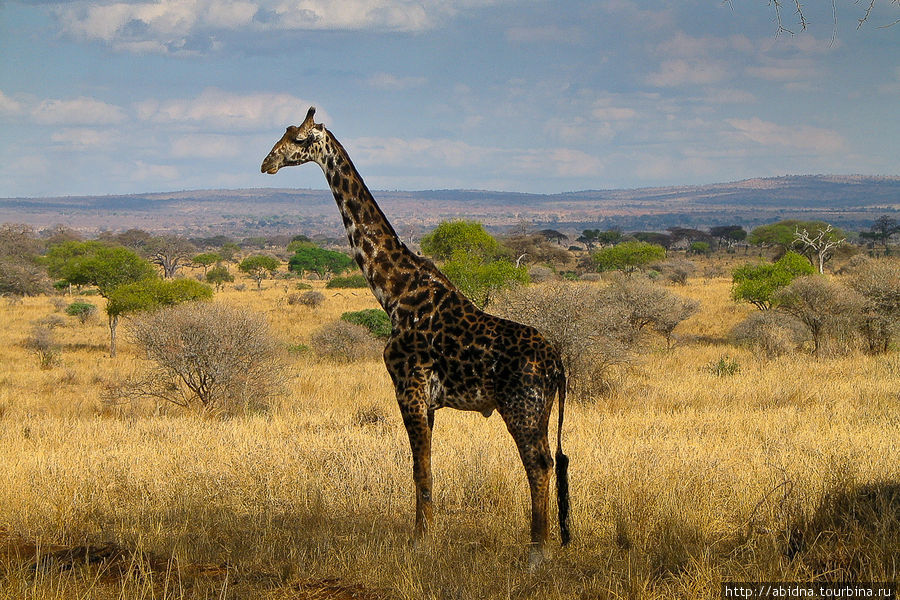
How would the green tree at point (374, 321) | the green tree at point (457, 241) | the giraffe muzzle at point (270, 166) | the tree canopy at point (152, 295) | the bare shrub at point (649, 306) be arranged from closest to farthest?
the giraffe muzzle at point (270, 166)
the bare shrub at point (649, 306)
the tree canopy at point (152, 295)
the green tree at point (374, 321)
the green tree at point (457, 241)

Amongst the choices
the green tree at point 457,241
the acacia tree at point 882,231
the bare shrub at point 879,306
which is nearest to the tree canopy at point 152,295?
the green tree at point 457,241

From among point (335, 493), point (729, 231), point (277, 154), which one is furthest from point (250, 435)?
point (729, 231)

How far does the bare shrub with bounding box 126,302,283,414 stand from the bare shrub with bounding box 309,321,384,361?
24.5 feet

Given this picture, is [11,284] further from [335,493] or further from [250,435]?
[335,493]

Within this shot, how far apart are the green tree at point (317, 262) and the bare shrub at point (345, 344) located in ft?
130

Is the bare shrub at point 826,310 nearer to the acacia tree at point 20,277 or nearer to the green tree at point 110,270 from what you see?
the green tree at point 110,270

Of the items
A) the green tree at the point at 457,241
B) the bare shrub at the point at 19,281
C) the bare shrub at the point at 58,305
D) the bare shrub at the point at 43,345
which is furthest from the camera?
the bare shrub at the point at 19,281

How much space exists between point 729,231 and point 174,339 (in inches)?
3966

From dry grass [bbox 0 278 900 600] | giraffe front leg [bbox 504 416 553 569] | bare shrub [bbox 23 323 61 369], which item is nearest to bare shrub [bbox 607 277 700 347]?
dry grass [bbox 0 278 900 600]

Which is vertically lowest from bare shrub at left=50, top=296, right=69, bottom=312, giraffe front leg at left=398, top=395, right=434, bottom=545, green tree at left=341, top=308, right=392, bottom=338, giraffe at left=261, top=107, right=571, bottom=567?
bare shrub at left=50, top=296, right=69, bottom=312

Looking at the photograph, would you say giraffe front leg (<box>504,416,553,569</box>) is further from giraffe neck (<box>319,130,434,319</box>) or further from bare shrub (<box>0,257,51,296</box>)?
bare shrub (<box>0,257,51,296</box>)

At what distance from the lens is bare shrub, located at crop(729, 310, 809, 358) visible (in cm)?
2038

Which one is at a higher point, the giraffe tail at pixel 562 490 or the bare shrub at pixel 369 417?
the giraffe tail at pixel 562 490

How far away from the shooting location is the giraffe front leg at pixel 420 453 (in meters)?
5.44
